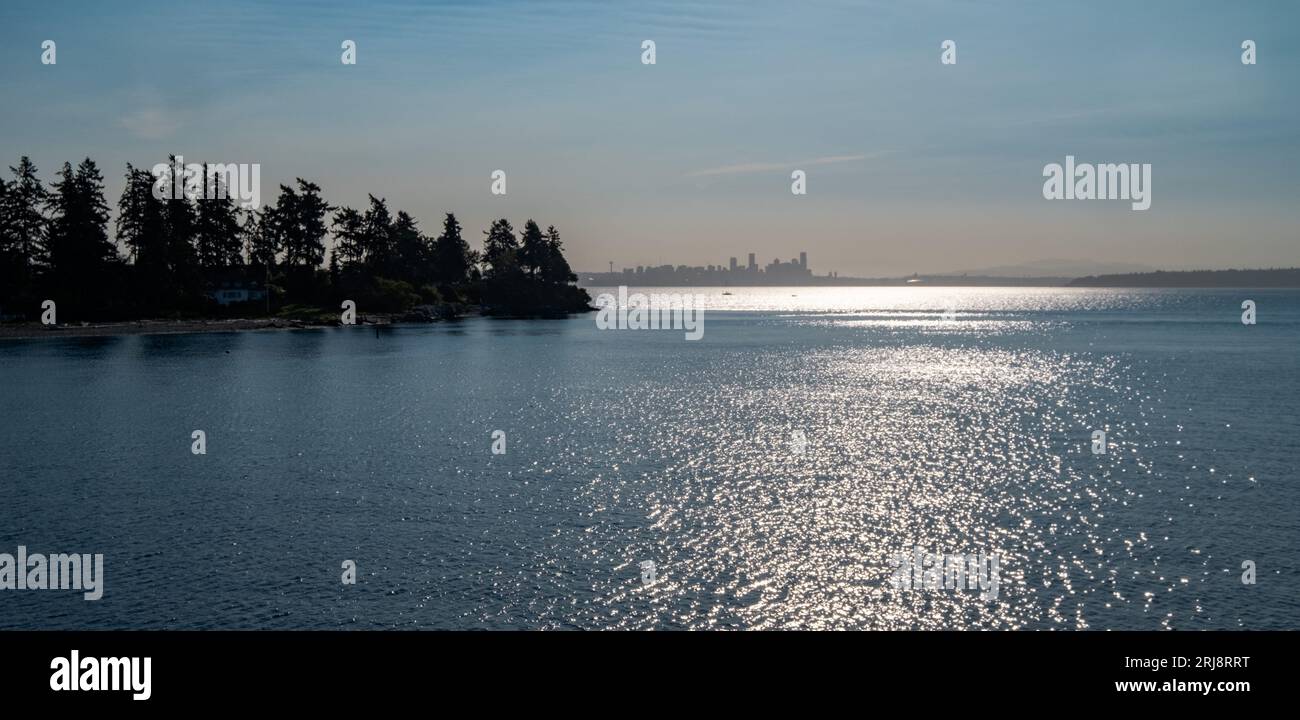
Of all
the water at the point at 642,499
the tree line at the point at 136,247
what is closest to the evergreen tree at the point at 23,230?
the tree line at the point at 136,247

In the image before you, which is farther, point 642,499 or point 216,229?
point 216,229

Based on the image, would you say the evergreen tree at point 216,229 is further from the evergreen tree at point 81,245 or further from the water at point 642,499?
the water at point 642,499

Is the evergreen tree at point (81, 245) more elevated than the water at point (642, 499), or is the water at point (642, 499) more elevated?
the evergreen tree at point (81, 245)

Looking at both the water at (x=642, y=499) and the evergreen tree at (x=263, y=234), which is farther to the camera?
the evergreen tree at (x=263, y=234)

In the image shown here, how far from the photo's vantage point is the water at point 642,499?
1201 inches

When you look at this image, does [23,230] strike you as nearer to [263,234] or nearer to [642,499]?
[263,234]

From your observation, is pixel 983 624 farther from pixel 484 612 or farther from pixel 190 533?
pixel 190 533

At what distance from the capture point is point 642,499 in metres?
46.8

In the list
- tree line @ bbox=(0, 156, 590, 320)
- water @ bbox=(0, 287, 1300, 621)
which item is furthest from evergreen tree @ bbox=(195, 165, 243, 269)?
water @ bbox=(0, 287, 1300, 621)

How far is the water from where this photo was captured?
100 ft

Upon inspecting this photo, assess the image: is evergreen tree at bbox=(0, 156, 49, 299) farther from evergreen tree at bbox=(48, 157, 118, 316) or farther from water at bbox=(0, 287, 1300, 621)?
water at bbox=(0, 287, 1300, 621)

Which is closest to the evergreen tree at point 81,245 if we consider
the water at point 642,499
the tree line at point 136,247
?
the tree line at point 136,247

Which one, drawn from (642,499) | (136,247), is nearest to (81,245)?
(136,247)

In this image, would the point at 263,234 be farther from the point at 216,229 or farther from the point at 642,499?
the point at 642,499
